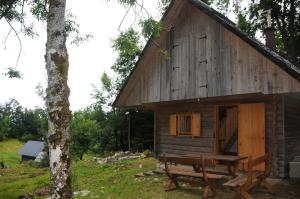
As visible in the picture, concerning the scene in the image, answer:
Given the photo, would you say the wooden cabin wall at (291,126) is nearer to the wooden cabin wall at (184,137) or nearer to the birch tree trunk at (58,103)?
the wooden cabin wall at (184,137)

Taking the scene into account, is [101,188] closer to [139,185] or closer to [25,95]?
[139,185]

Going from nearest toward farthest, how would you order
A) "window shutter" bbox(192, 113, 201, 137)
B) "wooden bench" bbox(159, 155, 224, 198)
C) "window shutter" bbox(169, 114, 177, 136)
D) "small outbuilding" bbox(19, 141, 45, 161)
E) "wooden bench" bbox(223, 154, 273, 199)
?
"wooden bench" bbox(223, 154, 273, 199) < "wooden bench" bbox(159, 155, 224, 198) < "window shutter" bbox(192, 113, 201, 137) < "window shutter" bbox(169, 114, 177, 136) < "small outbuilding" bbox(19, 141, 45, 161)

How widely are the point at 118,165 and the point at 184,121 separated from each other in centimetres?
397

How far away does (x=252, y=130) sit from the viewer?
37.3 ft

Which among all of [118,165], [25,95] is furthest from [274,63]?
[25,95]

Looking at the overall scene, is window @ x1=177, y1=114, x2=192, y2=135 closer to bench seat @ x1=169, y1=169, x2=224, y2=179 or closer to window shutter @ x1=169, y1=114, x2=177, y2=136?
window shutter @ x1=169, y1=114, x2=177, y2=136

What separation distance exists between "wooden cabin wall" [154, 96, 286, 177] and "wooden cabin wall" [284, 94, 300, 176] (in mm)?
315

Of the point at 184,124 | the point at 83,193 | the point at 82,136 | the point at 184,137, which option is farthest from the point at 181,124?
the point at 82,136

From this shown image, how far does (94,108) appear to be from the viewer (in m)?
28.5

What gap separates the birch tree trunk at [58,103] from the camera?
4938mm

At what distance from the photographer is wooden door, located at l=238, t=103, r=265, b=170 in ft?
36.5

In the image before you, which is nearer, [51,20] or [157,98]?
[51,20]

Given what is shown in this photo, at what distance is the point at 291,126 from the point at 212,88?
9.64ft

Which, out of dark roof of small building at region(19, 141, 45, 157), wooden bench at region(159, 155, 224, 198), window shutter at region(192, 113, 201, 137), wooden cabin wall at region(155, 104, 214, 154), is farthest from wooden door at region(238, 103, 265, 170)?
dark roof of small building at region(19, 141, 45, 157)
